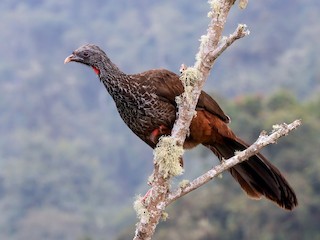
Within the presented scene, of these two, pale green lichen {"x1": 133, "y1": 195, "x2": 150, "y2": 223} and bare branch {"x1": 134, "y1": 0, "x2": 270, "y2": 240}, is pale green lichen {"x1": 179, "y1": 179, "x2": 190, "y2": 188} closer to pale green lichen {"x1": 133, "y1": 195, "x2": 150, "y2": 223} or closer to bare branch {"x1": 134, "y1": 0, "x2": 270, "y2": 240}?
bare branch {"x1": 134, "y1": 0, "x2": 270, "y2": 240}

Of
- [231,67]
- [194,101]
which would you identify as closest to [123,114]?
[194,101]

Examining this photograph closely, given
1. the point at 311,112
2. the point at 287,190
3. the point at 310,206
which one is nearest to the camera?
the point at 287,190

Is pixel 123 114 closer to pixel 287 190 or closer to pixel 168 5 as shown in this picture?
pixel 287 190

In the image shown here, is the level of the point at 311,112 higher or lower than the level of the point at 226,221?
higher

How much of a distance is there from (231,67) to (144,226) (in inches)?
1543

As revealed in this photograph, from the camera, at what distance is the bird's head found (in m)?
5.31

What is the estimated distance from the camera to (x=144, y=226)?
433 centimetres

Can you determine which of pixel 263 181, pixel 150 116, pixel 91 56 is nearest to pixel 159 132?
pixel 150 116

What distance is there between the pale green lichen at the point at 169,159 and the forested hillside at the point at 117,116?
62.6ft

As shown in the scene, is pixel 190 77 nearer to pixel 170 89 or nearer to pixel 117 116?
pixel 170 89

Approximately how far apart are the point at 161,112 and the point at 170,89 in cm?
19

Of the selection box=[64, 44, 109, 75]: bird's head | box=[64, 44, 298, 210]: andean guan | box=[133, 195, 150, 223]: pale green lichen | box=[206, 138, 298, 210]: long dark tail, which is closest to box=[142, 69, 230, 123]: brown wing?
box=[64, 44, 298, 210]: andean guan

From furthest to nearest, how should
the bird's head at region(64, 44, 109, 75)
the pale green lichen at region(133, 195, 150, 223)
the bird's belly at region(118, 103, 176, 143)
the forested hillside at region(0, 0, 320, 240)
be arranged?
the forested hillside at region(0, 0, 320, 240) < the bird's belly at region(118, 103, 176, 143) < the bird's head at region(64, 44, 109, 75) < the pale green lichen at region(133, 195, 150, 223)

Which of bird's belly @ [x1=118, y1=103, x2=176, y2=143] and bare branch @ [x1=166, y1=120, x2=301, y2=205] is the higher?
bird's belly @ [x1=118, y1=103, x2=176, y2=143]
